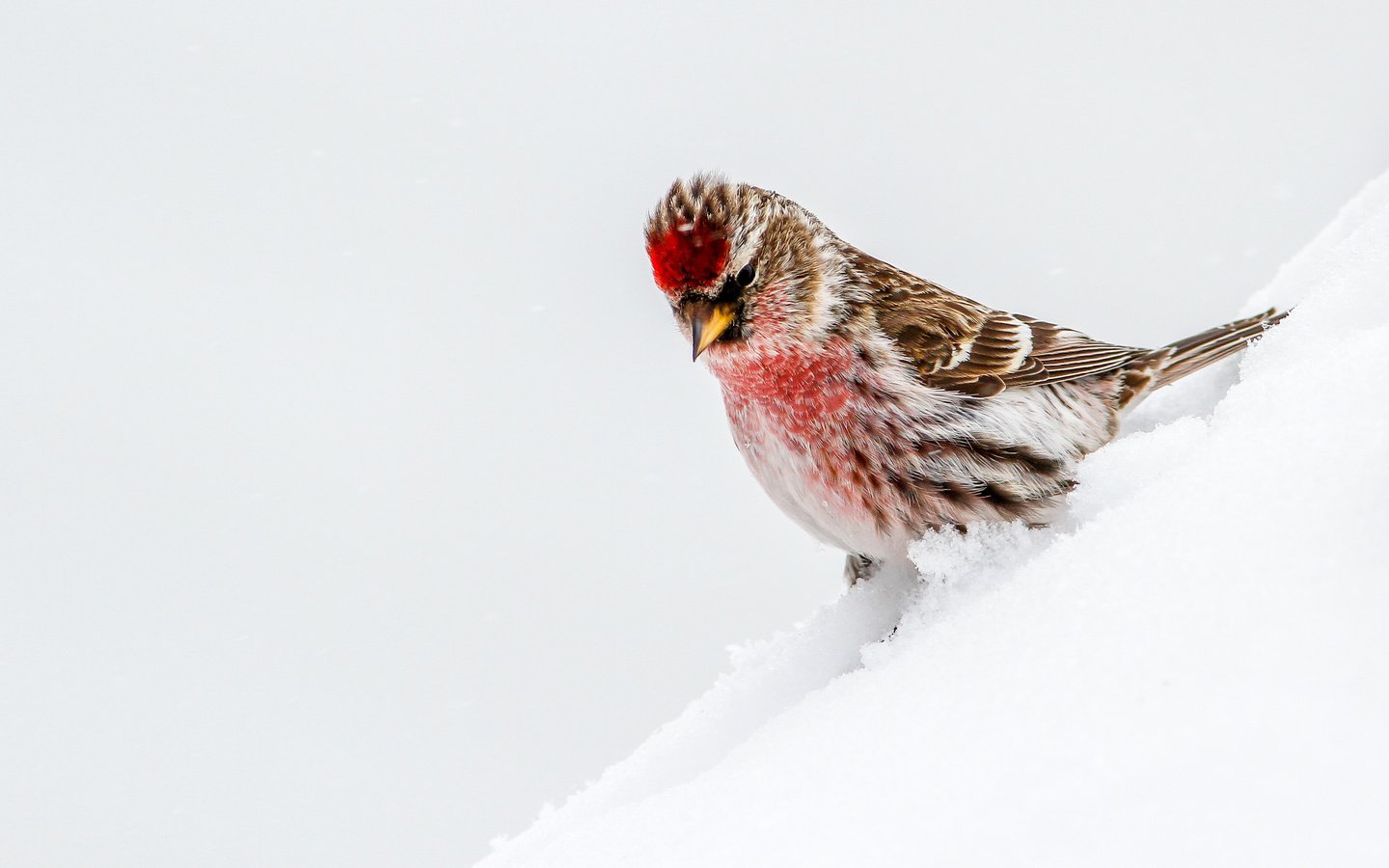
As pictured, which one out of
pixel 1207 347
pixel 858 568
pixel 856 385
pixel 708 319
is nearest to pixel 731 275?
pixel 708 319

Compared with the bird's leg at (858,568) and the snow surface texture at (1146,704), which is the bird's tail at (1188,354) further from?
the bird's leg at (858,568)

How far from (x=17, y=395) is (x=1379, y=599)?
123 ft

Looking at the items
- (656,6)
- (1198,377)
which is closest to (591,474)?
(1198,377)

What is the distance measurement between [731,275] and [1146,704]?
5.98 ft

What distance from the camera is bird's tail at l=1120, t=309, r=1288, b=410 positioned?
3.13m

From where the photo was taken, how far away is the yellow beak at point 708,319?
2.99 meters

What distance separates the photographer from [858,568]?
3.25 metres

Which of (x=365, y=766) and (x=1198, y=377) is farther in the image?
(x=365, y=766)

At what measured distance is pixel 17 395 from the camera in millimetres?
33719

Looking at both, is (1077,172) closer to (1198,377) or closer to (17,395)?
(17,395)

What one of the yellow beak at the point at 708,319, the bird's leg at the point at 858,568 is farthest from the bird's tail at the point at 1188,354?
the yellow beak at the point at 708,319

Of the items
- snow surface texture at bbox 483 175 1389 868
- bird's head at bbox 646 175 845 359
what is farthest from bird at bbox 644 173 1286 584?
snow surface texture at bbox 483 175 1389 868

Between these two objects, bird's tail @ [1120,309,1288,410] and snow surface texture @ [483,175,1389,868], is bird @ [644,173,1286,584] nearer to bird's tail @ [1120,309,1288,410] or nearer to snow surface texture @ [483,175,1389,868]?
bird's tail @ [1120,309,1288,410]

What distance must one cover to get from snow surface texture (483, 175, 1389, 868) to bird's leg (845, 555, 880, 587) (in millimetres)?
774
